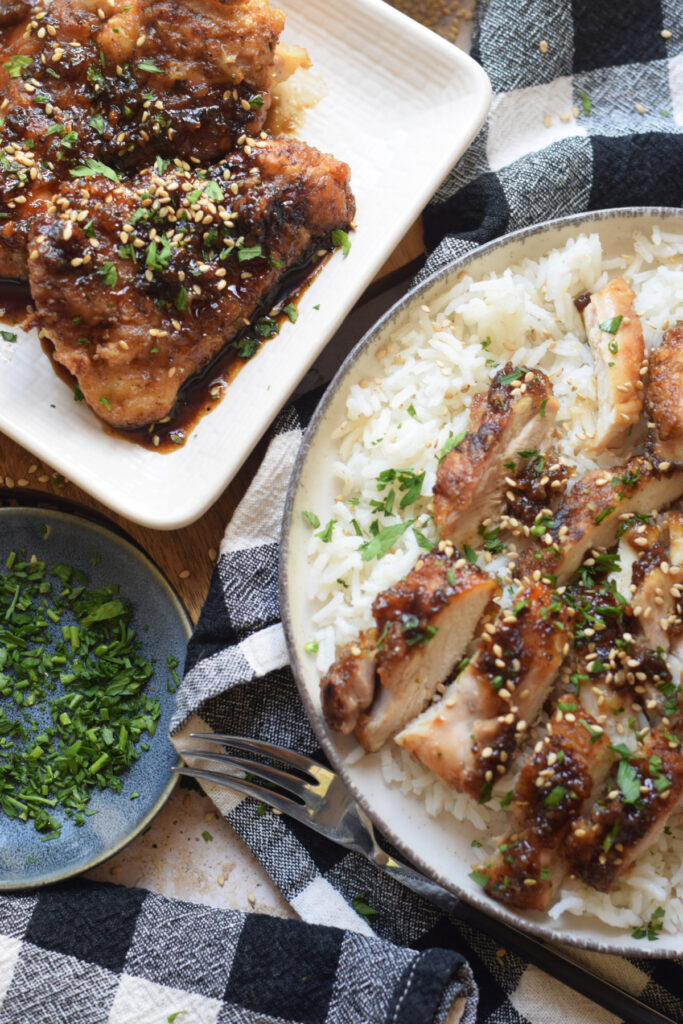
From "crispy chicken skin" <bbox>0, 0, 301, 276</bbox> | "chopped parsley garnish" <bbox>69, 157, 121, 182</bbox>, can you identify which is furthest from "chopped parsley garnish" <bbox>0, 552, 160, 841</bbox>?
"chopped parsley garnish" <bbox>69, 157, 121, 182</bbox>

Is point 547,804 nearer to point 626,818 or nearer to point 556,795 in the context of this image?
point 556,795

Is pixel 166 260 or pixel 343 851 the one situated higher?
pixel 166 260

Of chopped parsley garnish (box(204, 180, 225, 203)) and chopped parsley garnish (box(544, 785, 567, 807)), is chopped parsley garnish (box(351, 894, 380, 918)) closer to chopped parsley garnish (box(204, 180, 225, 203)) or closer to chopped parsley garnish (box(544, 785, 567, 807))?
chopped parsley garnish (box(544, 785, 567, 807))

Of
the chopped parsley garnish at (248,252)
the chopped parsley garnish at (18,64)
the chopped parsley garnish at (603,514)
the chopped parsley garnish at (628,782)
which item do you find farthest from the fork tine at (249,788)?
the chopped parsley garnish at (18,64)

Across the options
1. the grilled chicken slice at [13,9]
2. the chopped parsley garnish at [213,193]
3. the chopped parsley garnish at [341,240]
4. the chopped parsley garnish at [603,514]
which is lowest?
the chopped parsley garnish at [603,514]

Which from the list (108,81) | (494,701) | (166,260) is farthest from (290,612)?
(108,81)

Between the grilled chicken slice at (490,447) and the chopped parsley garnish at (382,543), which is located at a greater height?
the grilled chicken slice at (490,447)

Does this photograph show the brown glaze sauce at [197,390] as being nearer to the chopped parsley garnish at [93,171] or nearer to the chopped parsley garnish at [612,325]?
the chopped parsley garnish at [93,171]
